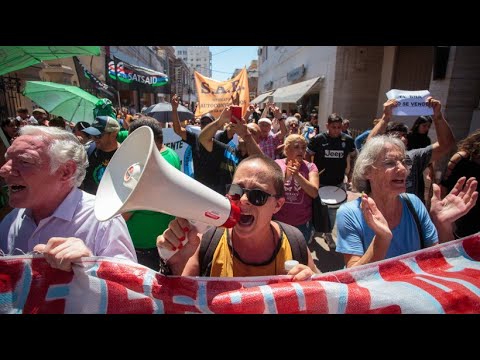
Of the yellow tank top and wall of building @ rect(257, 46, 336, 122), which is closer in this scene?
the yellow tank top

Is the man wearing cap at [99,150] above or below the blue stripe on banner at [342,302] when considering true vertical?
above

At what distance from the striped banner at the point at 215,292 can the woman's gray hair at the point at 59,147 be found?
0.57 m

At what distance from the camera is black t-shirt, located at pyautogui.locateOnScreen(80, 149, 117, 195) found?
9.89ft

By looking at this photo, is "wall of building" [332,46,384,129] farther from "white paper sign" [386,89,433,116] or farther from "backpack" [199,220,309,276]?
"backpack" [199,220,309,276]

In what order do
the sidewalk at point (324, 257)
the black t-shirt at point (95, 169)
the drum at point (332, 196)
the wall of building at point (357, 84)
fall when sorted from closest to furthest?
the black t-shirt at point (95, 169) → the sidewalk at point (324, 257) → the drum at point (332, 196) → the wall of building at point (357, 84)

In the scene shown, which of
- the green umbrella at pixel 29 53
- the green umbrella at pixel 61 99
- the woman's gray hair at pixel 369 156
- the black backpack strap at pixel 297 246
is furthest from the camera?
the green umbrella at pixel 61 99

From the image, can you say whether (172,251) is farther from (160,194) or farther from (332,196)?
(332,196)

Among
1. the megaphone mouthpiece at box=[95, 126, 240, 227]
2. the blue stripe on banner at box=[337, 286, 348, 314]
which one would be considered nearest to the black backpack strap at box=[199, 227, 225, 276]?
the megaphone mouthpiece at box=[95, 126, 240, 227]

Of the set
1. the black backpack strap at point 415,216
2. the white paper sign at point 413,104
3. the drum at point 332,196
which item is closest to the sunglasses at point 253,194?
the black backpack strap at point 415,216

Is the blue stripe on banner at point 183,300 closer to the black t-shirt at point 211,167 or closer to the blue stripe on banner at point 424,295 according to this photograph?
the blue stripe on banner at point 424,295

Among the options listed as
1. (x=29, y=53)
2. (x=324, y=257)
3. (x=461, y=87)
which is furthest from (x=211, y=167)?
(x=461, y=87)

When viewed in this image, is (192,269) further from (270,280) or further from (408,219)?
(408,219)

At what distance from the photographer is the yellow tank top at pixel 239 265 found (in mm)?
1523

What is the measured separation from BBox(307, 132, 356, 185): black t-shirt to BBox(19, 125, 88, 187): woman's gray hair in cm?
355
